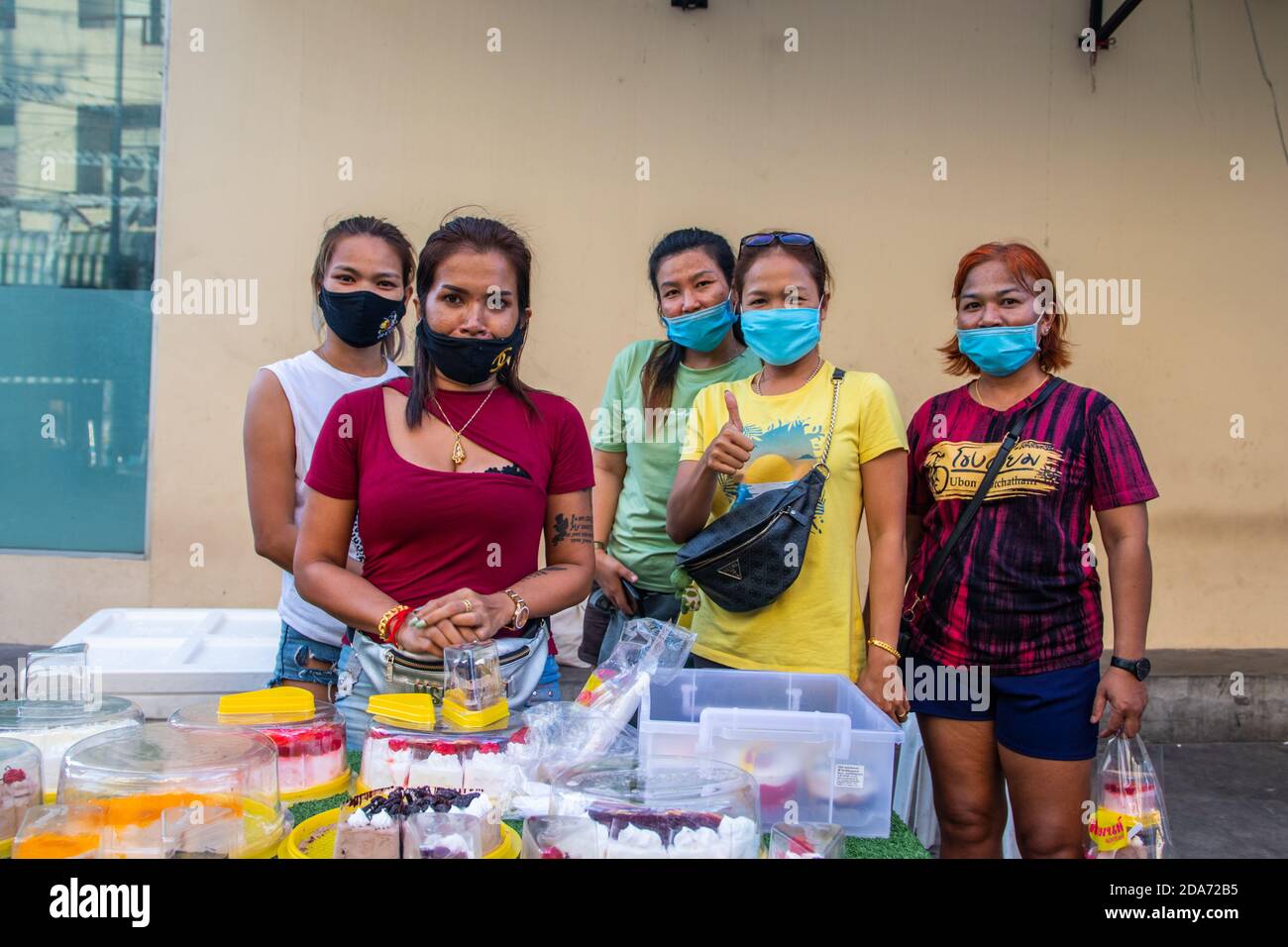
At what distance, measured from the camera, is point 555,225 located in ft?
16.8

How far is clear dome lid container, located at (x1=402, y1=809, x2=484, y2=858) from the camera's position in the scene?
1380mm

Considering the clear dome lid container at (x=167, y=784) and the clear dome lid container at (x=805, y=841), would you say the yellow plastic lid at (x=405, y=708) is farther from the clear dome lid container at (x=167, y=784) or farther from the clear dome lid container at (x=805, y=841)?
the clear dome lid container at (x=805, y=841)

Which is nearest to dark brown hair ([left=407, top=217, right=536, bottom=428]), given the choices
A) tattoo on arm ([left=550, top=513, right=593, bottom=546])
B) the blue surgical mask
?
tattoo on arm ([left=550, top=513, right=593, bottom=546])

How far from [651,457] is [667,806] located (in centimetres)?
151

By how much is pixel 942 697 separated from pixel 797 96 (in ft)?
12.5

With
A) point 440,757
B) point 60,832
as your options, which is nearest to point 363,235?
point 440,757

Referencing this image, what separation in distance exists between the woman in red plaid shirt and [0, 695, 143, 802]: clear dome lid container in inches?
66.2

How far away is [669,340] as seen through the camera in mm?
2934

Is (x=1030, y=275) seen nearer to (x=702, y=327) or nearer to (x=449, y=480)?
(x=702, y=327)

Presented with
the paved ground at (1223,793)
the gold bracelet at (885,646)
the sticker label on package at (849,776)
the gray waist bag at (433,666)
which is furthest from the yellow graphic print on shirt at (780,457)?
the paved ground at (1223,793)

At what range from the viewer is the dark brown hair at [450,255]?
2.09 meters

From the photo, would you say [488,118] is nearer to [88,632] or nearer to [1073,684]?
[88,632]

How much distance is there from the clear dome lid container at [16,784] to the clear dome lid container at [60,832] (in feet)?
0.26

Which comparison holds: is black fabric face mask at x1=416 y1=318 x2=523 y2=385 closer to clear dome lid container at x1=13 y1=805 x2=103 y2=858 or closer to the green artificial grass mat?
the green artificial grass mat
